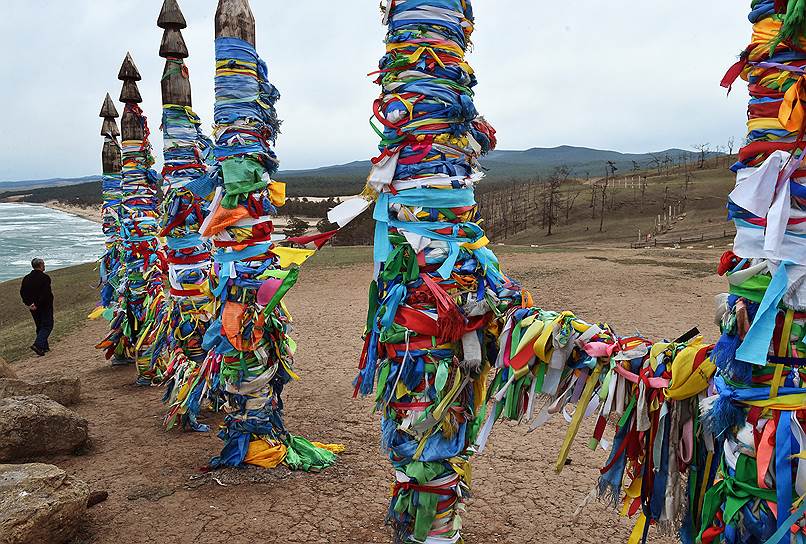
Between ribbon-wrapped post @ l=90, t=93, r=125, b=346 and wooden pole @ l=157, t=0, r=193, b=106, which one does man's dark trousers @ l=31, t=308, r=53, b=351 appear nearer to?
ribbon-wrapped post @ l=90, t=93, r=125, b=346

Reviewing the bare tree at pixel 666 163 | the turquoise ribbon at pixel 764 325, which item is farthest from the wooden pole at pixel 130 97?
the bare tree at pixel 666 163

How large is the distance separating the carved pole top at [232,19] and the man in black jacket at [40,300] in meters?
7.17

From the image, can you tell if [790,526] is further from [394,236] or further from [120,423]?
[120,423]

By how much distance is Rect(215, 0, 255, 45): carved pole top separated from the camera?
4570mm

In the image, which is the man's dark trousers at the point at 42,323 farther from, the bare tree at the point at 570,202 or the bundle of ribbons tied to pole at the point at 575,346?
the bare tree at the point at 570,202

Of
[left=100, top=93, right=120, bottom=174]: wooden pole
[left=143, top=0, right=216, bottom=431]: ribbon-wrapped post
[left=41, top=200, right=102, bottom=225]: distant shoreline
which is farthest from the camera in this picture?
[left=41, top=200, right=102, bottom=225]: distant shoreline

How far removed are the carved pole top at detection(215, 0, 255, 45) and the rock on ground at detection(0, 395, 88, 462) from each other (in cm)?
359

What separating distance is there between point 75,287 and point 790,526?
19374 millimetres

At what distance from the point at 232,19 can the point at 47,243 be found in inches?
1831

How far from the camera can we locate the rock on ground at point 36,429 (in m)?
4.91

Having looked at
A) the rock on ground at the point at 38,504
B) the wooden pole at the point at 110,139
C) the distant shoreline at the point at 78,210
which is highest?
the wooden pole at the point at 110,139

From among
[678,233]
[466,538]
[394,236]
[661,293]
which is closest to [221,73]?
[394,236]

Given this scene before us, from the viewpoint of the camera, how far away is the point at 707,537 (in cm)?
204

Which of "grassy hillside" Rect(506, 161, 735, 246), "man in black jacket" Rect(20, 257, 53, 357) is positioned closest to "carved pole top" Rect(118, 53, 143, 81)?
"man in black jacket" Rect(20, 257, 53, 357)
